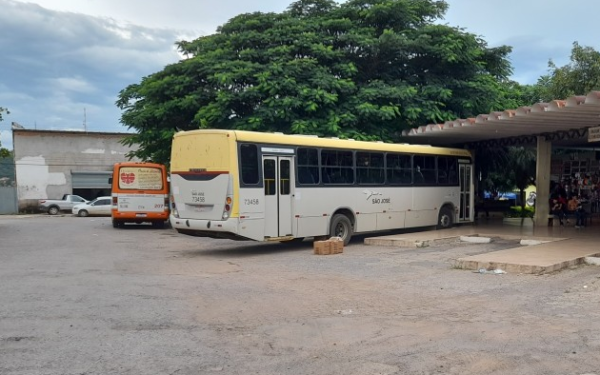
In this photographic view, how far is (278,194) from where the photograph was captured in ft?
43.9

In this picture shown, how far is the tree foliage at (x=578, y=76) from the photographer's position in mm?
25297

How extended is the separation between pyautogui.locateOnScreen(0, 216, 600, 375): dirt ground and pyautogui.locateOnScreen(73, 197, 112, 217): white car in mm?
24557

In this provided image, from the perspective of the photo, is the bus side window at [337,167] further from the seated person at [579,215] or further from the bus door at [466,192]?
the seated person at [579,215]

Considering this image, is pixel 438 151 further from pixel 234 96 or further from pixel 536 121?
pixel 234 96

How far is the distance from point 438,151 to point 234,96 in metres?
7.16

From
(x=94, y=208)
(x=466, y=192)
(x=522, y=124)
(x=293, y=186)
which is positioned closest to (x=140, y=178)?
(x=293, y=186)

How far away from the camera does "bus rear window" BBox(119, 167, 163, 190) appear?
22.5 meters

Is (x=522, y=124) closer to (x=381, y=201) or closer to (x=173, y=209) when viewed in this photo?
(x=381, y=201)

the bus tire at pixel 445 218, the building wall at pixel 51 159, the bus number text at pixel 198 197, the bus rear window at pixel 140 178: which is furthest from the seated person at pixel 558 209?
the building wall at pixel 51 159

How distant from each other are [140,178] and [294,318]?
672 inches

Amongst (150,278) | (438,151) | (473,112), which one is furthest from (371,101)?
(150,278)

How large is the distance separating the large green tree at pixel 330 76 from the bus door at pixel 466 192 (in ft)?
6.76

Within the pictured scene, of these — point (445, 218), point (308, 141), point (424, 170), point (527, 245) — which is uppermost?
point (308, 141)

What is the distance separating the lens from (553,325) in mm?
6559
